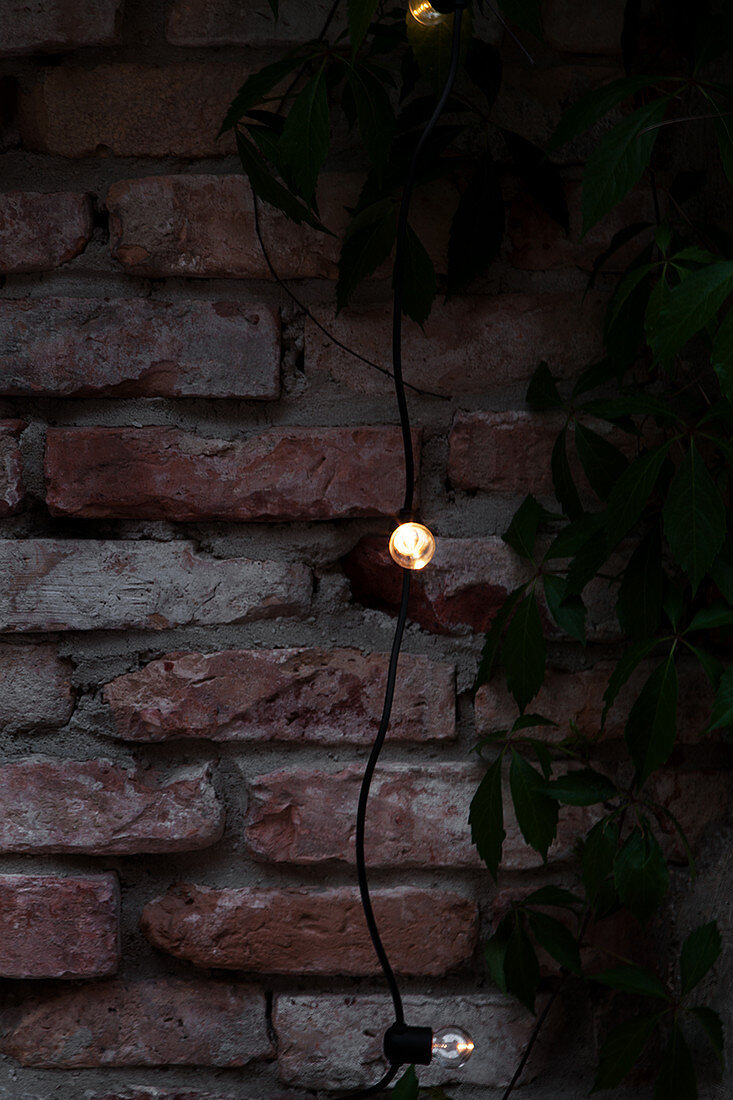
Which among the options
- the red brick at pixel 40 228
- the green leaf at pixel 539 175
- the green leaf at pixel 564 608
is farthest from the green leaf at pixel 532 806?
the red brick at pixel 40 228

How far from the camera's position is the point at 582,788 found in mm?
683

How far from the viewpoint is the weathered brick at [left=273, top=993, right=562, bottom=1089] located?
0.73 meters

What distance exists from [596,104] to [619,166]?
0.05 metres

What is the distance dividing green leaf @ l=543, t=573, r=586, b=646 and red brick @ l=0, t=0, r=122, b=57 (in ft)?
1.94

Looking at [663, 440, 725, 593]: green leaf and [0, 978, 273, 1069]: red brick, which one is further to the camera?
[0, 978, 273, 1069]: red brick

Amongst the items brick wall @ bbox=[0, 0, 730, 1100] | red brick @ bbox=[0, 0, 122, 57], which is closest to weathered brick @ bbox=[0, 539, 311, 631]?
brick wall @ bbox=[0, 0, 730, 1100]

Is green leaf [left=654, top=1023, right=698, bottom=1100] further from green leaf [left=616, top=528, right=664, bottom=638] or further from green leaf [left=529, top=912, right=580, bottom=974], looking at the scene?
green leaf [left=616, top=528, right=664, bottom=638]

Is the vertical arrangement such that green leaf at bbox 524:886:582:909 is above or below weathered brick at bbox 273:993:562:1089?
above

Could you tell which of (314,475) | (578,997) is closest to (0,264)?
(314,475)

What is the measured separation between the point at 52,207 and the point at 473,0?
15.4 inches

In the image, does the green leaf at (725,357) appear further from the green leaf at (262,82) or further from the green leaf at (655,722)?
the green leaf at (262,82)

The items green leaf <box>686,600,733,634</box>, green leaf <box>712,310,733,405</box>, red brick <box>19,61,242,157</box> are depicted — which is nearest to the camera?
green leaf <box>712,310,733,405</box>

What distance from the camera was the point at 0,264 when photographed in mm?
730

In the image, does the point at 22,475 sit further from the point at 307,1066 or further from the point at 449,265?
the point at 307,1066
